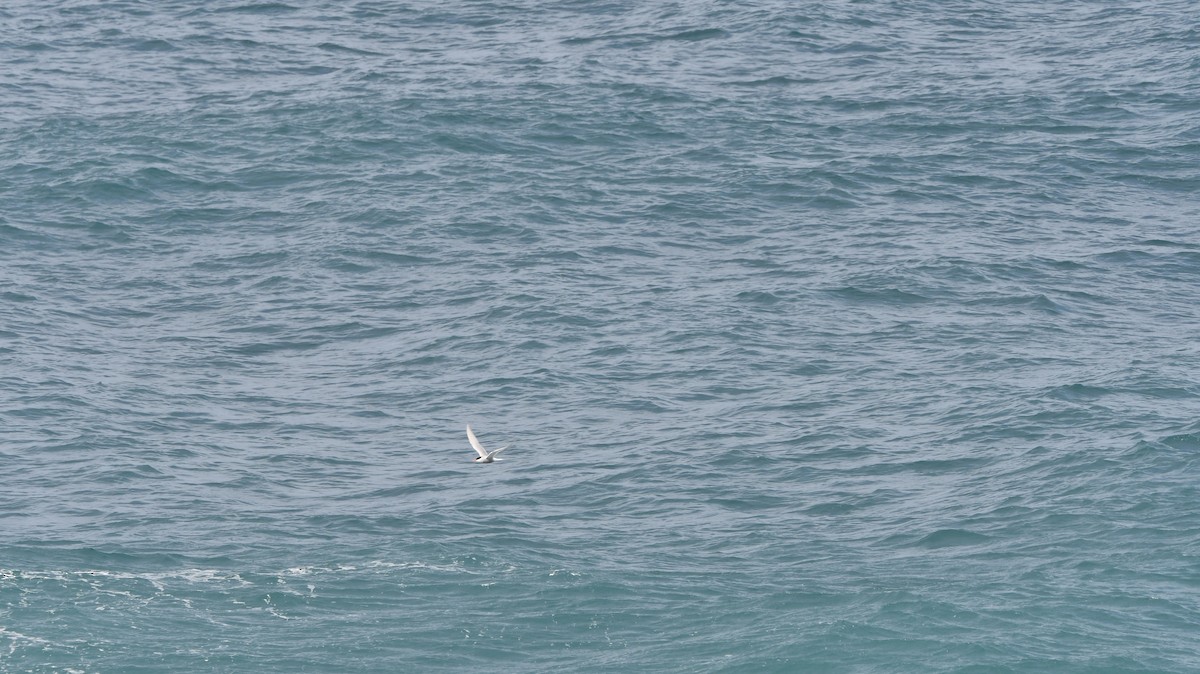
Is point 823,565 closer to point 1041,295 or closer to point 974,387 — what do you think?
point 974,387

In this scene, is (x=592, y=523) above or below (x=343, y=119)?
below

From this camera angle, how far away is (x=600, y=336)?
82625 mm

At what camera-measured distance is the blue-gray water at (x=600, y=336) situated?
59.8m

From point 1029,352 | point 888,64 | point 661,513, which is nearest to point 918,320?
point 1029,352

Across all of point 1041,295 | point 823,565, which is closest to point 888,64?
point 1041,295

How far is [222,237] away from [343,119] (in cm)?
1494

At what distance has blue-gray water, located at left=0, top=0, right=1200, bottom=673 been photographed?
196ft

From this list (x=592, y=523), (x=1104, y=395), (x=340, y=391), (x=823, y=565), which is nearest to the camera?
(x=823, y=565)

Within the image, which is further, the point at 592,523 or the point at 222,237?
the point at 222,237

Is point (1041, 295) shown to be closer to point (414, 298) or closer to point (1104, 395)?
point (1104, 395)

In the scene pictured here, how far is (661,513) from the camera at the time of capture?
67.2 meters

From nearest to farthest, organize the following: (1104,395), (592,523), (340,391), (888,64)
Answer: (592,523) < (1104,395) < (340,391) < (888,64)

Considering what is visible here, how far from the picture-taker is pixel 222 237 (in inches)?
3792

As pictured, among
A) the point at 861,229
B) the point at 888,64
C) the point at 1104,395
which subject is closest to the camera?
the point at 1104,395
